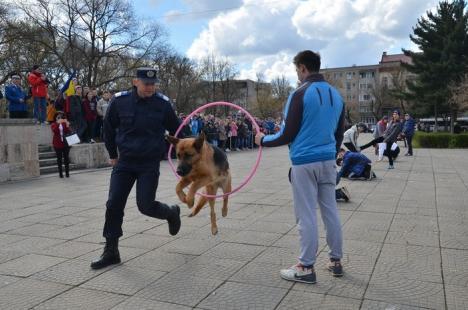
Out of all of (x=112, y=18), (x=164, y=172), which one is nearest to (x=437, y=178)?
(x=164, y=172)

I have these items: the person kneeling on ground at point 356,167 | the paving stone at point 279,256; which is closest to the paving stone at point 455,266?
the paving stone at point 279,256

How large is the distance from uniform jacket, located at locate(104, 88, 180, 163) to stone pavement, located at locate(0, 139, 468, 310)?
129cm

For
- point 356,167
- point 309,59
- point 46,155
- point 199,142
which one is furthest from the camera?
point 46,155

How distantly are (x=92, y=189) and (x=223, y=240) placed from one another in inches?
257

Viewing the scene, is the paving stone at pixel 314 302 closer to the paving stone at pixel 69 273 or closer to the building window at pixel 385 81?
the paving stone at pixel 69 273

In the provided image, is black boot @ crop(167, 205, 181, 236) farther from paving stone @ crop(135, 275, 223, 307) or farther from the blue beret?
the blue beret

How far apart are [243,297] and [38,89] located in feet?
52.5

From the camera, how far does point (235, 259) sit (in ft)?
17.9

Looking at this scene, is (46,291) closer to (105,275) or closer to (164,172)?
(105,275)

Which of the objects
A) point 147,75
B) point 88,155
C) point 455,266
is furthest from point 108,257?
point 88,155

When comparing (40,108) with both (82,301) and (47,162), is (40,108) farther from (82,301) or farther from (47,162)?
(82,301)

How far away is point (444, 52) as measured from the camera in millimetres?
44906

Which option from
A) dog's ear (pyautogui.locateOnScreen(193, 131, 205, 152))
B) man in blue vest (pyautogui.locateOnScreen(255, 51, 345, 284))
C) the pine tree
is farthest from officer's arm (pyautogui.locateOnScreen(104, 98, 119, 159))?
the pine tree

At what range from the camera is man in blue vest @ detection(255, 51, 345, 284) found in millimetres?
4477
